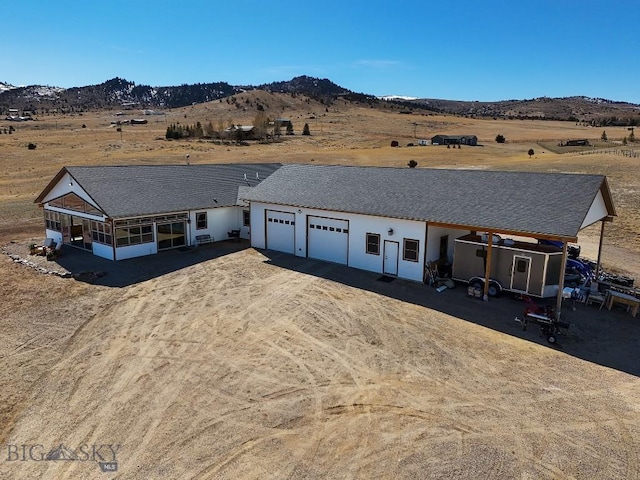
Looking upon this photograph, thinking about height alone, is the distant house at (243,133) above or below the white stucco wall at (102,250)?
above

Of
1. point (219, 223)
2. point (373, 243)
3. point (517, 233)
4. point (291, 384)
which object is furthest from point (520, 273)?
point (219, 223)

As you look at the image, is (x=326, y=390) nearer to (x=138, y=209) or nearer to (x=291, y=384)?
(x=291, y=384)

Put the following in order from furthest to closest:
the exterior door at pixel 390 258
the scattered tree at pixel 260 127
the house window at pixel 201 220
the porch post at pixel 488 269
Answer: the scattered tree at pixel 260 127 < the house window at pixel 201 220 < the exterior door at pixel 390 258 < the porch post at pixel 488 269

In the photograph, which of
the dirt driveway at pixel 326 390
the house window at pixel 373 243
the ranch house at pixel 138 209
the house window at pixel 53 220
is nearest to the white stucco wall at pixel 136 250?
the ranch house at pixel 138 209

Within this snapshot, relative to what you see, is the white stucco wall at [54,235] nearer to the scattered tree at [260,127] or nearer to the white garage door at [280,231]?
the white garage door at [280,231]

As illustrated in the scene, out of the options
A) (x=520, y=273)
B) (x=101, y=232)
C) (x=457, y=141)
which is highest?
(x=457, y=141)
